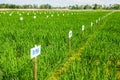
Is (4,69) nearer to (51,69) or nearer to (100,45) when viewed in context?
(51,69)

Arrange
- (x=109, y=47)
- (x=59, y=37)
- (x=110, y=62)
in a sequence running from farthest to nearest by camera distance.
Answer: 1. (x=59, y=37)
2. (x=109, y=47)
3. (x=110, y=62)

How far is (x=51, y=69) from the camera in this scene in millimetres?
5035

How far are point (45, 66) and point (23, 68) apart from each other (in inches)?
16.7

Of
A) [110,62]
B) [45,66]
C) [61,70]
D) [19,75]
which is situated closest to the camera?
[19,75]

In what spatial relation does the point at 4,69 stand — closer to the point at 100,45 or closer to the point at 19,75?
the point at 19,75

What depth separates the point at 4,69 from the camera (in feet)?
15.1

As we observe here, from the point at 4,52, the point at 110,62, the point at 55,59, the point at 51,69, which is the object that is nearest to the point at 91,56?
the point at 110,62

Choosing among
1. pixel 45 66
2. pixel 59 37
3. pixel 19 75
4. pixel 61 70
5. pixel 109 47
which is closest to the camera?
pixel 19 75

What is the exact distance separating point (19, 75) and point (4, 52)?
56.1 inches

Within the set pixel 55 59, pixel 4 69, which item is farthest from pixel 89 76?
pixel 4 69

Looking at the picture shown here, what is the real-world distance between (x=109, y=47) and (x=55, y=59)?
2398 millimetres

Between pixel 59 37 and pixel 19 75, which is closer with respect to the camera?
pixel 19 75

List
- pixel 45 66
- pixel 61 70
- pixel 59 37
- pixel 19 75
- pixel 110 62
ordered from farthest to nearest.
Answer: pixel 59 37 < pixel 110 62 < pixel 61 70 < pixel 45 66 < pixel 19 75

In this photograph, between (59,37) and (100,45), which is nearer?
(100,45)
